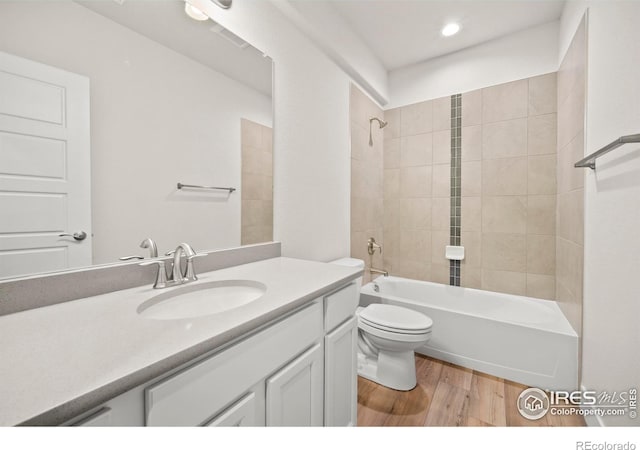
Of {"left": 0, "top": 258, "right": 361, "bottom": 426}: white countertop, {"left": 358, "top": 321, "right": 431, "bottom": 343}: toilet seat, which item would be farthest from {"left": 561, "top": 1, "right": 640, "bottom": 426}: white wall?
{"left": 0, "top": 258, "right": 361, "bottom": 426}: white countertop

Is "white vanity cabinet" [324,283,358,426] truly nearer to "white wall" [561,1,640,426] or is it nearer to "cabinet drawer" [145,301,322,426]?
"cabinet drawer" [145,301,322,426]

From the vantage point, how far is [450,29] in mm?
2152

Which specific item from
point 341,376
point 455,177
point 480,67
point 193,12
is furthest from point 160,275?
point 480,67

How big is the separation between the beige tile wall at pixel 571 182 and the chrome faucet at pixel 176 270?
206 cm

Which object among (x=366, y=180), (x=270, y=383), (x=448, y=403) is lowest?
(x=448, y=403)

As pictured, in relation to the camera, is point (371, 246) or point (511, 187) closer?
point (511, 187)

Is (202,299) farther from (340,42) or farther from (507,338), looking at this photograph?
(340,42)

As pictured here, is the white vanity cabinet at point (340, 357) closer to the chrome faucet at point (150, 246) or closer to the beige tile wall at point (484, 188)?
the chrome faucet at point (150, 246)

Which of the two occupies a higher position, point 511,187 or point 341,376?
point 511,187

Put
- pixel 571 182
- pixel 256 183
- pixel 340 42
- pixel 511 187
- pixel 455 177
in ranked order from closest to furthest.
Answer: pixel 256 183 < pixel 571 182 < pixel 340 42 < pixel 511 187 < pixel 455 177

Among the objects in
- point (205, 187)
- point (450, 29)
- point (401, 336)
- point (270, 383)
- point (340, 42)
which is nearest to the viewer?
point (270, 383)

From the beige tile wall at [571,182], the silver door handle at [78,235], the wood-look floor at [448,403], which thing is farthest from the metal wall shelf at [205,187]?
the beige tile wall at [571,182]

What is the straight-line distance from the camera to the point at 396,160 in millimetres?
2842

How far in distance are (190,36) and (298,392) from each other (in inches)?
59.4
